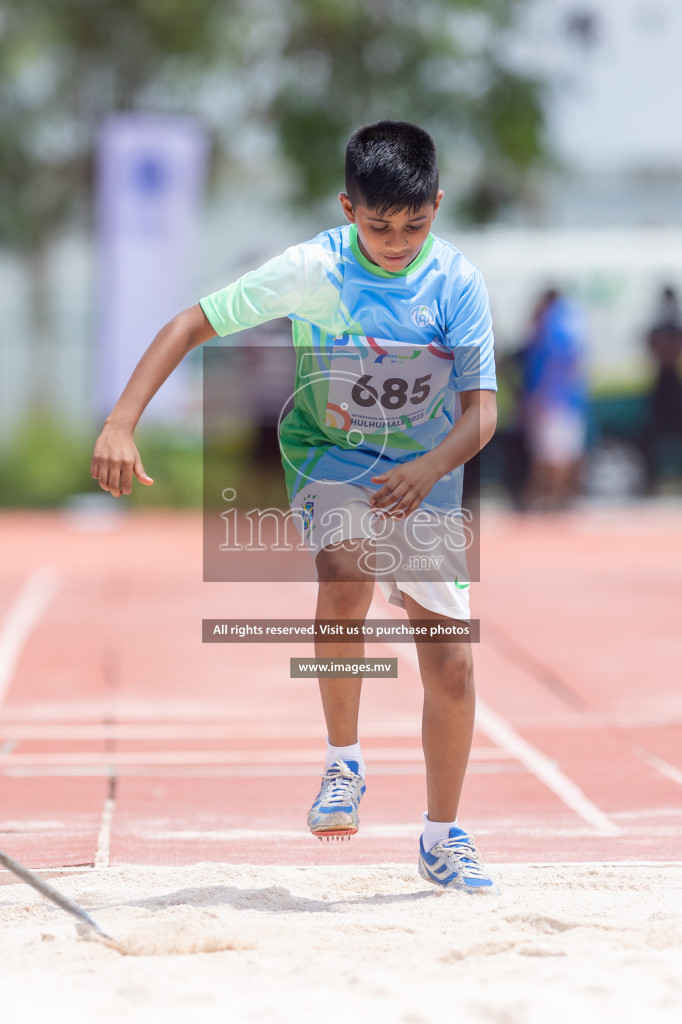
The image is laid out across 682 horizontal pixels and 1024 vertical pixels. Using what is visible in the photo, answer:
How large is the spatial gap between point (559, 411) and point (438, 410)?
11.3 meters

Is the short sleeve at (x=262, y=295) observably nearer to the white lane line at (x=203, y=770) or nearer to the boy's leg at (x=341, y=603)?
the boy's leg at (x=341, y=603)

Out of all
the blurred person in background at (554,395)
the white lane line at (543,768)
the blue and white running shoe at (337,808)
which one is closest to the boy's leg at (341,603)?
the blue and white running shoe at (337,808)

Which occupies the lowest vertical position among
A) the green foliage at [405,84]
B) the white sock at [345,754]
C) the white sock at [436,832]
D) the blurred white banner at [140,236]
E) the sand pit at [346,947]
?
the sand pit at [346,947]

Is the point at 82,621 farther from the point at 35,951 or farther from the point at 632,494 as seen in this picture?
the point at 632,494

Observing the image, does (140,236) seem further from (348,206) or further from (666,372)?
(348,206)

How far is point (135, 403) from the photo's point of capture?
365 cm

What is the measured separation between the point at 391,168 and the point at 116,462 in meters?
1.03

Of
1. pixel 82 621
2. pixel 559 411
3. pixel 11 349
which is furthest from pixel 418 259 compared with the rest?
pixel 11 349

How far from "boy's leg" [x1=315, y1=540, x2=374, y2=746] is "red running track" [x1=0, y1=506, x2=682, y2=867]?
59cm

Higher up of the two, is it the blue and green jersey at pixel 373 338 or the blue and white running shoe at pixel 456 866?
the blue and green jersey at pixel 373 338

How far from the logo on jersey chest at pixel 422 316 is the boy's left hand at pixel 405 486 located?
1.32ft

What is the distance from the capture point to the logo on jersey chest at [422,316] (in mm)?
3877

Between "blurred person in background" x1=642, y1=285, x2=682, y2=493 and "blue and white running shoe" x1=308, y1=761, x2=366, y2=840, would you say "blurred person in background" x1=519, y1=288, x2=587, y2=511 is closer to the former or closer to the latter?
"blurred person in background" x1=642, y1=285, x2=682, y2=493

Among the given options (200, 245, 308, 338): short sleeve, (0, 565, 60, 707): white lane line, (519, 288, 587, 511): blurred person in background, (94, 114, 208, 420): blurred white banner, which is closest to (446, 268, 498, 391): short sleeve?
(200, 245, 308, 338): short sleeve
